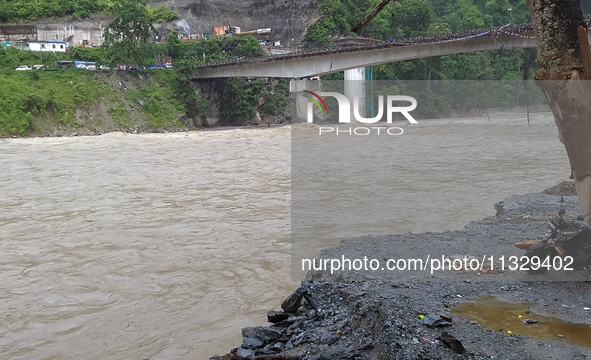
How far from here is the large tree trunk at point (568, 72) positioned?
196 inches

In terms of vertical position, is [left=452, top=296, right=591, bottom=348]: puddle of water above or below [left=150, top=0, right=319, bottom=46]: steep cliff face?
below

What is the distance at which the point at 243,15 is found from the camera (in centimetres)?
7244

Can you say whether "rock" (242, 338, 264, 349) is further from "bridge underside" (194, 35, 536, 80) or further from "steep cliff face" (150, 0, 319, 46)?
"steep cliff face" (150, 0, 319, 46)

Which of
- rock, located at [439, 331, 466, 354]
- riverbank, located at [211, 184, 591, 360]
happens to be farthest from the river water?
rock, located at [439, 331, 466, 354]

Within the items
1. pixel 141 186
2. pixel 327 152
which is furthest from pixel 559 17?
pixel 327 152

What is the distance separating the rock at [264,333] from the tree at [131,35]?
156 ft

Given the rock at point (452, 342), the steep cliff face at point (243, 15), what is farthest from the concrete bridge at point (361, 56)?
the rock at point (452, 342)

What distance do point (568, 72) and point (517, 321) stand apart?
2.45 m

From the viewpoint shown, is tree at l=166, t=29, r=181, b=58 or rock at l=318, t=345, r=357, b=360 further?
tree at l=166, t=29, r=181, b=58

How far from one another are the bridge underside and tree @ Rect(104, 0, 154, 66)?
939cm

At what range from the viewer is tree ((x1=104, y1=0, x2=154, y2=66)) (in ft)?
158

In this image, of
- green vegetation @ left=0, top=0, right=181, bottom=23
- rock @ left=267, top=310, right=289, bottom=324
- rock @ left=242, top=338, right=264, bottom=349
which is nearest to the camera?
rock @ left=242, top=338, right=264, bottom=349

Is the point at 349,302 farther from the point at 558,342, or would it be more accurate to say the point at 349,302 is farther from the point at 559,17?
the point at 559,17

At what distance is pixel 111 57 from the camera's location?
48.4 m
